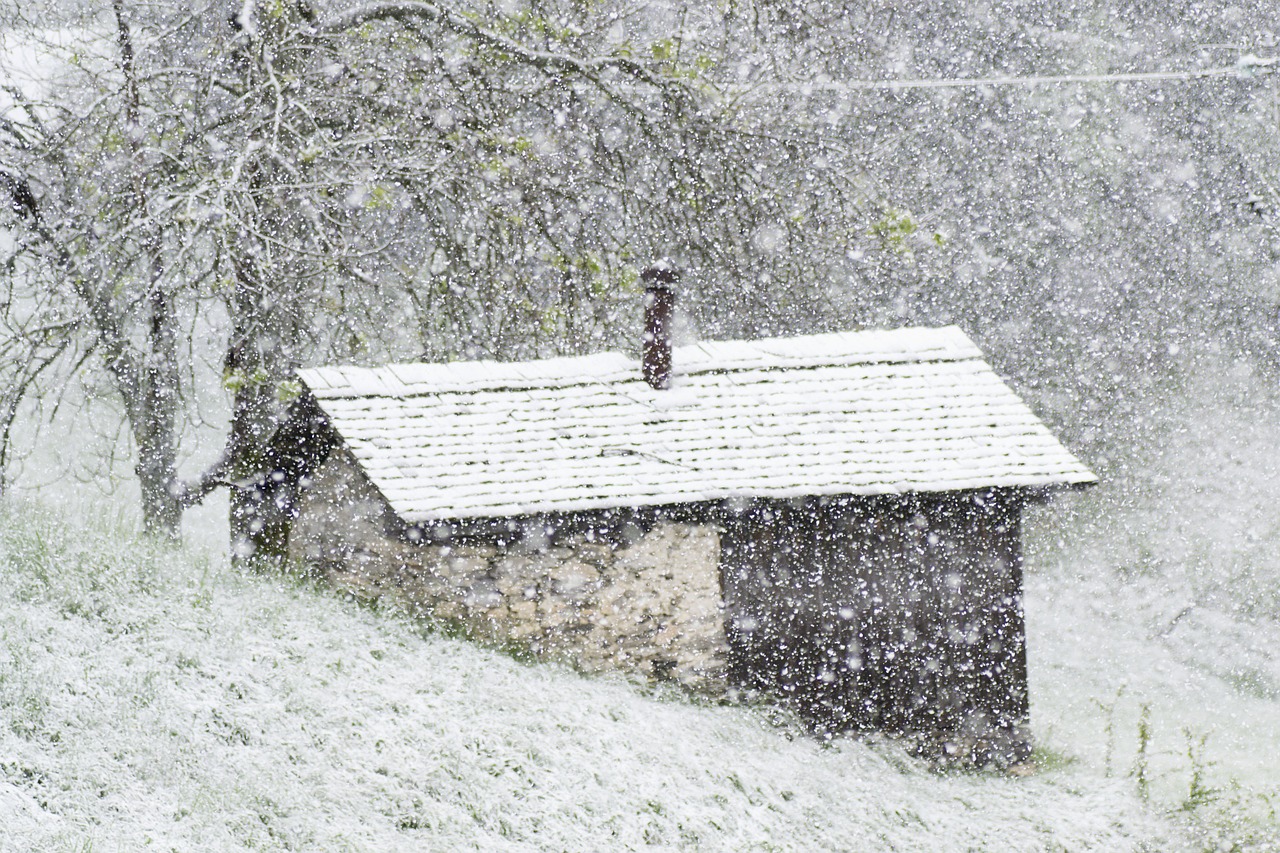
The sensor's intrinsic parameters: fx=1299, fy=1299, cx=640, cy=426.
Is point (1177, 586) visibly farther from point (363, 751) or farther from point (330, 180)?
point (363, 751)

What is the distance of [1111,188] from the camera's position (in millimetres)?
21156

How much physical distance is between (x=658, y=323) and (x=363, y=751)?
159 inches

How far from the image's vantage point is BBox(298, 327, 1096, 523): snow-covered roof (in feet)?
29.0

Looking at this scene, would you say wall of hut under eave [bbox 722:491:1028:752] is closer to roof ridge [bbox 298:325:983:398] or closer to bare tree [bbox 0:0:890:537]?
roof ridge [bbox 298:325:983:398]

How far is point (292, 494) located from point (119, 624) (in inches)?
102

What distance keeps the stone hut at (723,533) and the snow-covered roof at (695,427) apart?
21mm

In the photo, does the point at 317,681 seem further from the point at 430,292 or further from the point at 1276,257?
the point at 1276,257

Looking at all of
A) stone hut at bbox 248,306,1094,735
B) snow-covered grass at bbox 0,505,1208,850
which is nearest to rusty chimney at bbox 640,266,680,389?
stone hut at bbox 248,306,1094,735

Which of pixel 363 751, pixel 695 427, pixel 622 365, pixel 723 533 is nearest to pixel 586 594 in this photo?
pixel 723 533

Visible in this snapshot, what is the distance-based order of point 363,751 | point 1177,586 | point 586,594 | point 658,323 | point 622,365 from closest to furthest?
1. point 363,751
2. point 586,594
3. point 658,323
4. point 622,365
5. point 1177,586

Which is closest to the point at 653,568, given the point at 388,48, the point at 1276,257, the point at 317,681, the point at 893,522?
the point at 893,522

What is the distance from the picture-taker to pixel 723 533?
9344mm

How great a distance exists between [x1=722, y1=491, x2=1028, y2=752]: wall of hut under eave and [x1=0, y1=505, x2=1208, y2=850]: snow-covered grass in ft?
1.29

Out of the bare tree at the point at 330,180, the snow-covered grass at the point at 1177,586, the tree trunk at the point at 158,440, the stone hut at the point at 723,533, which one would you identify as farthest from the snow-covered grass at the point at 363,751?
the snow-covered grass at the point at 1177,586
